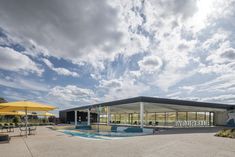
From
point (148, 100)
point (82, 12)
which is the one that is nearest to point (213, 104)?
point (148, 100)

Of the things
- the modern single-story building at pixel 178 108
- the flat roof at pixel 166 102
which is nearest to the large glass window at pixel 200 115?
the modern single-story building at pixel 178 108

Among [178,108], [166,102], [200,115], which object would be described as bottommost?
[200,115]

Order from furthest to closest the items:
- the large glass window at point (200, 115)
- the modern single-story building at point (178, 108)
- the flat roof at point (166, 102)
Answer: the large glass window at point (200, 115) → the modern single-story building at point (178, 108) → the flat roof at point (166, 102)

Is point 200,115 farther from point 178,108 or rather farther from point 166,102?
point 166,102

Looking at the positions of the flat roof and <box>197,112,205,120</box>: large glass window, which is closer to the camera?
the flat roof

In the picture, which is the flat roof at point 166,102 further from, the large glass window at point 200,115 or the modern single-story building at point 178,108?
the large glass window at point 200,115

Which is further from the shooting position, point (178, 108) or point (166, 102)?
point (178, 108)

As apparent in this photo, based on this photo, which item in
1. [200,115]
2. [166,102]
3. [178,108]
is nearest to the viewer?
[166,102]

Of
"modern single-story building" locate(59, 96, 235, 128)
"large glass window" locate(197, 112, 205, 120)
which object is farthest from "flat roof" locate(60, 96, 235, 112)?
"large glass window" locate(197, 112, 205, 120)

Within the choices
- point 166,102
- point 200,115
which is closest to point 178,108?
point 166,102

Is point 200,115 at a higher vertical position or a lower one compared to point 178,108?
lower

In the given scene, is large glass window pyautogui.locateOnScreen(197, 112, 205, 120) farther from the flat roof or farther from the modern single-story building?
the flat roof

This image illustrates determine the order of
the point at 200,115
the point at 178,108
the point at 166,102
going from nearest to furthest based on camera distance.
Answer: the point at 166,102 → the point at 178,108 → the point at 200,115

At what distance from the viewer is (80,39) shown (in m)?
14.2
